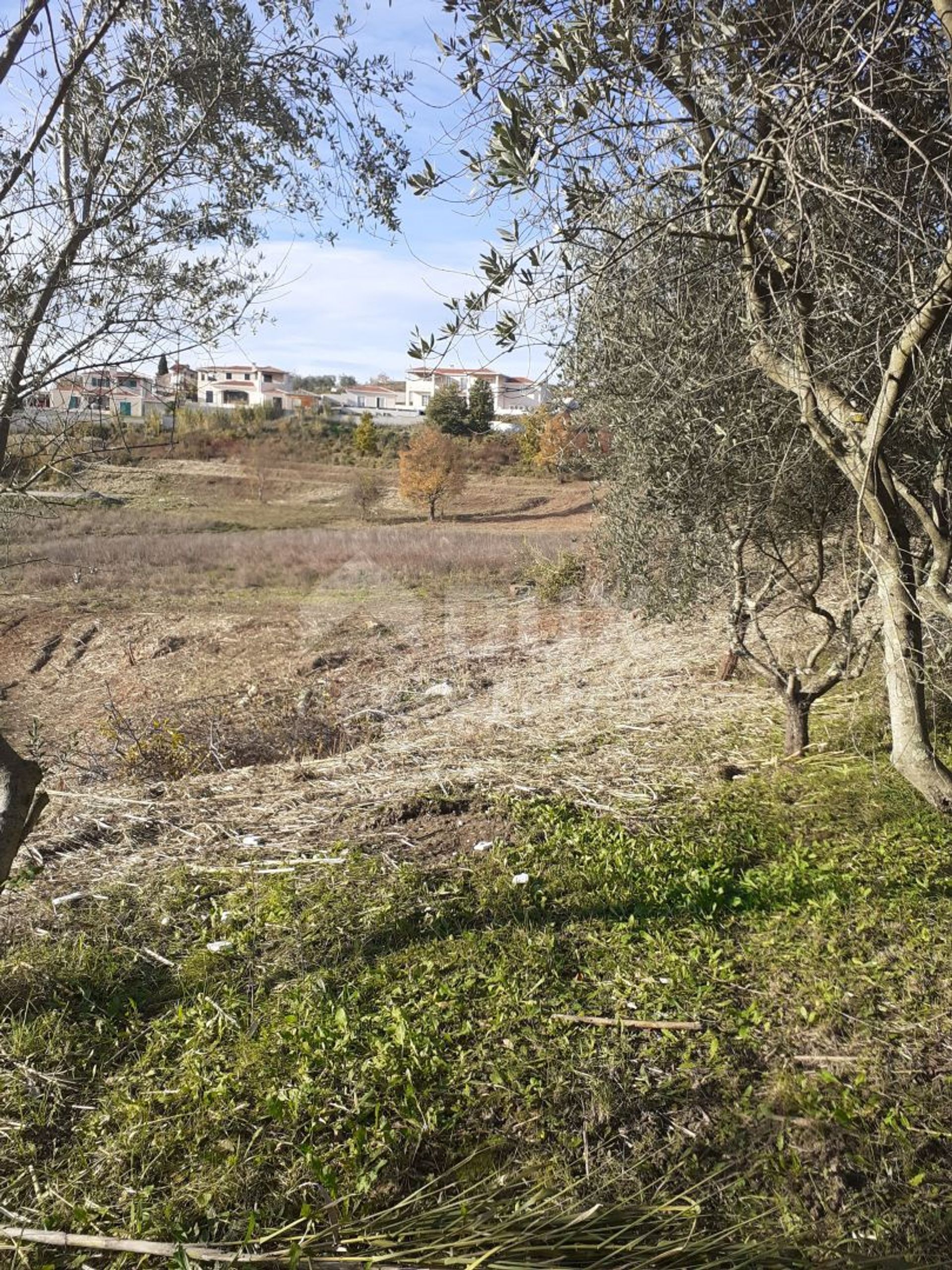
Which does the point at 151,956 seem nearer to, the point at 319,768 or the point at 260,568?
the point at 319,768

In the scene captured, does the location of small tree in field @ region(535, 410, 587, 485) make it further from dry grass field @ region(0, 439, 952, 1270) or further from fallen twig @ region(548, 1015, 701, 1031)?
fallen twig @ region(548, 1015, 701, 1031)

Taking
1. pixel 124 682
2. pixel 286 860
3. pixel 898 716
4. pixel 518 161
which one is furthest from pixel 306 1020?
pixel 124 682

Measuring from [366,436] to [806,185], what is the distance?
504 inches

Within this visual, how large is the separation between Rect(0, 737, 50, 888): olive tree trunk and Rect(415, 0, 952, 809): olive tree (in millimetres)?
2249

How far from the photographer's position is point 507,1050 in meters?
2.80

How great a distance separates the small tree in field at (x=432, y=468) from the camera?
15.3 m

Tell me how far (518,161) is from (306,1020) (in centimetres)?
276

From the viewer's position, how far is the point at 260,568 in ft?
53.2

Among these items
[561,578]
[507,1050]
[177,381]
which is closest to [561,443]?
[177,381]

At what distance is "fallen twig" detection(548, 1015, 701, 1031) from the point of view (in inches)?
114

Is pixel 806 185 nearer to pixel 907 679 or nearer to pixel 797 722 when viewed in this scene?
pixel 907 679

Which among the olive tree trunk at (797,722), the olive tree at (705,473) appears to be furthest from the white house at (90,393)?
the olive tree trunk at (797,722)

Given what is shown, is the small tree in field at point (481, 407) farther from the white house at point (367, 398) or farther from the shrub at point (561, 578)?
the white house at point (367, 398)

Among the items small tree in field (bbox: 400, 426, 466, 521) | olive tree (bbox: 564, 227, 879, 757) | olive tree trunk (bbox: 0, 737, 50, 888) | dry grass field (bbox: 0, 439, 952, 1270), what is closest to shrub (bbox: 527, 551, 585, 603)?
small tree in field (bbox: 400, 426, 466, 521)
